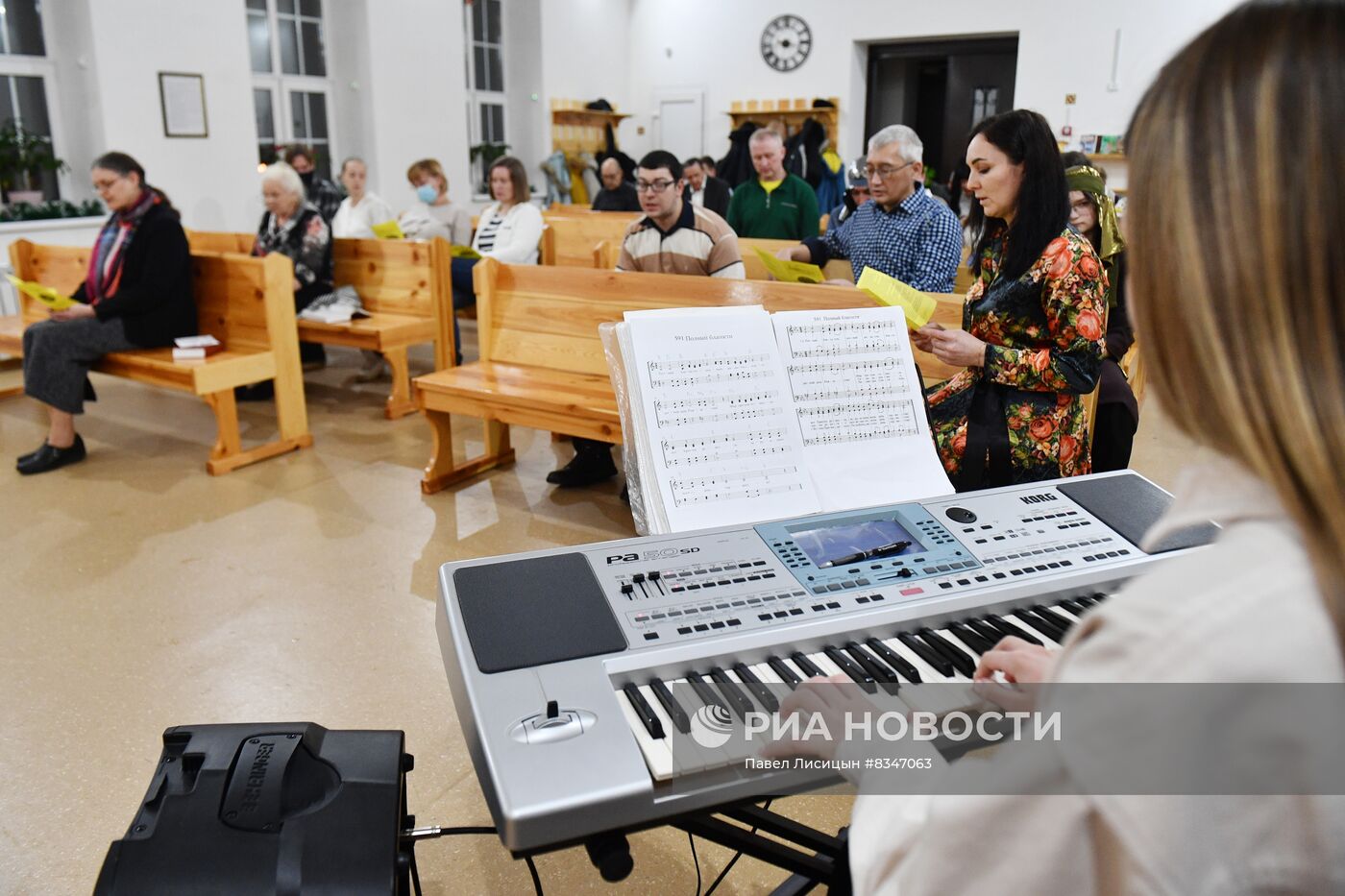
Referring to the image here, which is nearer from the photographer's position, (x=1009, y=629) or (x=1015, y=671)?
(x=1015, y=671)

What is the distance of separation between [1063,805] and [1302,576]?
0.61ft

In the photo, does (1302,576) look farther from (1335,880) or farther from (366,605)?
(366,605)

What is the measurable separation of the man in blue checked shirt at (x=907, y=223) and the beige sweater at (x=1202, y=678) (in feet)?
9.28

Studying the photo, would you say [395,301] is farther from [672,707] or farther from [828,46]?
[828,46]

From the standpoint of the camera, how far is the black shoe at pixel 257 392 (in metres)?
5.11

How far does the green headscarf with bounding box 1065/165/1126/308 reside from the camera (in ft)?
9.02

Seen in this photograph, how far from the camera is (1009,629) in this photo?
1.13 m

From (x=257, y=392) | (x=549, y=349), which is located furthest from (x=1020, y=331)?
(x=257, y=392)

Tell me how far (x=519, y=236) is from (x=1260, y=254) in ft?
16.5

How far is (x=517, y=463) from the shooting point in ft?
13.4

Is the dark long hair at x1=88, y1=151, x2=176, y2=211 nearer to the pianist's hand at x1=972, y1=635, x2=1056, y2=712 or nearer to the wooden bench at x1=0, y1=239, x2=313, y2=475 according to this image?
the wooden bench at x1=0, y1=239, x2=313, y2=475

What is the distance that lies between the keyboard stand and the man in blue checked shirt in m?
2.29

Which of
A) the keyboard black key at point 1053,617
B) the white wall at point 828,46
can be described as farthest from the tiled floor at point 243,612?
the white wall at point 828,46

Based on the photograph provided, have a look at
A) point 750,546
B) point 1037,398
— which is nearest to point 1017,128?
point 1037,398
